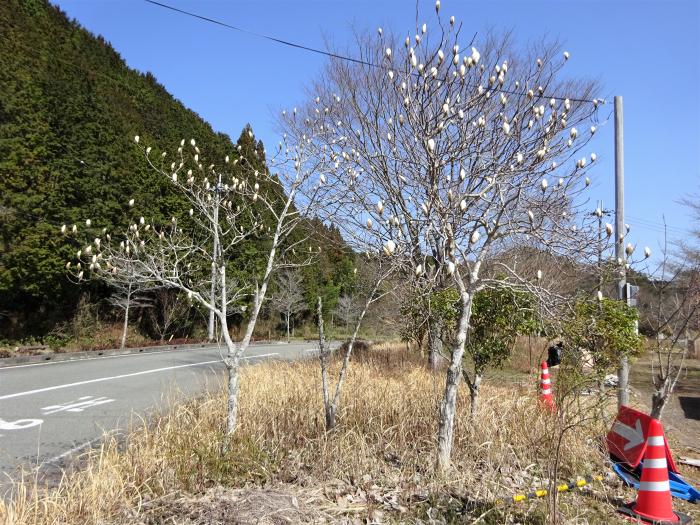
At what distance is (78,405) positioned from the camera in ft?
26.7

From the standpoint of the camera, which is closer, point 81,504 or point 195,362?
point 81,504

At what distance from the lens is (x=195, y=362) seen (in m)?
15.0

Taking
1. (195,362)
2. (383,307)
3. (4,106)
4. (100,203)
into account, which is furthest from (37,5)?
(383,307)

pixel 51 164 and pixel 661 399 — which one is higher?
pixel 51 164

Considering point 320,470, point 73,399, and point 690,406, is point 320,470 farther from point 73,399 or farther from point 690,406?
point 690,406

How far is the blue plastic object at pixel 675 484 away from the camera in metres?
4.40

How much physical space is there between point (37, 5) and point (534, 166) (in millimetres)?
31777

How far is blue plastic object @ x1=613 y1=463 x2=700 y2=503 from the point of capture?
173 inches

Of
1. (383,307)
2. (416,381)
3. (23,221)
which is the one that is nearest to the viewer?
(416,381)

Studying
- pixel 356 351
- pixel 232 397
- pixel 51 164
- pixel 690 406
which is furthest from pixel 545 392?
pixel 51 164

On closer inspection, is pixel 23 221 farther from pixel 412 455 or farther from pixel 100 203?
pixel 412 455

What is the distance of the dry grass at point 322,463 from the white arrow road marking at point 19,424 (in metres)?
2.69

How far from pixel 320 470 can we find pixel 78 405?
5.84 metres

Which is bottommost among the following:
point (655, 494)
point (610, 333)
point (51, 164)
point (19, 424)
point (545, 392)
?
point (19, 424)
